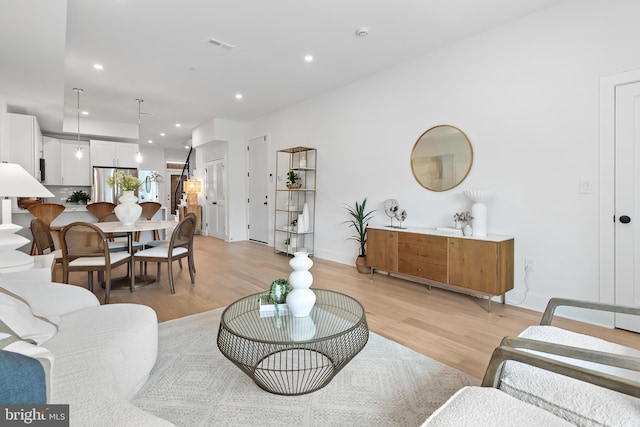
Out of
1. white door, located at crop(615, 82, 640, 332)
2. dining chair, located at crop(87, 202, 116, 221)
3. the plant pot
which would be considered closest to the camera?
white door, located at crop(615, 82, 640, 332)

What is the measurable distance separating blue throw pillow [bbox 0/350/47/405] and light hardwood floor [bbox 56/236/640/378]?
190 centimetres

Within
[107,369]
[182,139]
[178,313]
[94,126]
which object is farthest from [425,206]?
[182,139]

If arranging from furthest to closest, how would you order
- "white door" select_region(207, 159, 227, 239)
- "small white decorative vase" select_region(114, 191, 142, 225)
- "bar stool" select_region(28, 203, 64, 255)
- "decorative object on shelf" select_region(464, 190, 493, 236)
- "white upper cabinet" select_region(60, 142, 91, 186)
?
"white door" select_region(207, 159, 227, 239) → "white upper cabinet" select_region(60, 142, 91, 186) → "bar stool" select_region(28, 203, 64, 255) → "small white decorative vase" select_region(114, 191, 142, 225) → "decorative object on shelf" select_region(464, 190, 493, 236)

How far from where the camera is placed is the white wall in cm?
277

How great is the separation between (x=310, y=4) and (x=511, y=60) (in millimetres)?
2036

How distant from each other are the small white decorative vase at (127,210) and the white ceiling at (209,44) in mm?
1522

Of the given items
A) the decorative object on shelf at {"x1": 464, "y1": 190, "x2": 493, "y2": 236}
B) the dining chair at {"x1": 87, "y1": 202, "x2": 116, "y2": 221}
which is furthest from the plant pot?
the dining chair at {"x1": 87, "y1": 202, "x2": 116, "y2": 221}

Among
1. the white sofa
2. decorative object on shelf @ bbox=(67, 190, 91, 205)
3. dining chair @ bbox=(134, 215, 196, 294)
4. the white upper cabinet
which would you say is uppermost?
the white upper cabinet

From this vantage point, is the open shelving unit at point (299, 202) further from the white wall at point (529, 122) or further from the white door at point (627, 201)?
the white door at point (627, 201)

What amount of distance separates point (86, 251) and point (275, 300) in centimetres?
239

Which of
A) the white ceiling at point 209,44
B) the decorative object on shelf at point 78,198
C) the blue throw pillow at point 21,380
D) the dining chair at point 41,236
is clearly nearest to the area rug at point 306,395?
the blue throw pillow at point 21,380

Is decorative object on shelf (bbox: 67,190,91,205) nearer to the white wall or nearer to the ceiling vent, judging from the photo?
the ceiling vent

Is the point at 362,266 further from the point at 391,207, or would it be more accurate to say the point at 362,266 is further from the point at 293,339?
the point at 293,339

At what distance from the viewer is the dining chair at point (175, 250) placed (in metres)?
3.57
